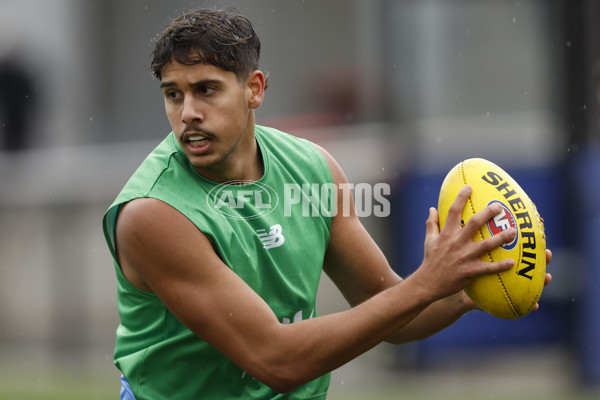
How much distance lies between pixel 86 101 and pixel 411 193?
218 inches

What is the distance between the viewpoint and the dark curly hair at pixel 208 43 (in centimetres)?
363

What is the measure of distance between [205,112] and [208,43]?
255 millimetres

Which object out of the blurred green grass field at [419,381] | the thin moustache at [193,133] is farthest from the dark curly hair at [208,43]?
the blurred green grass field at [419,381]

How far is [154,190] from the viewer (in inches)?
140

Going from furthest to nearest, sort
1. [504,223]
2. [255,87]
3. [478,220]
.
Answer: [255,87], [504,223], [478,220]

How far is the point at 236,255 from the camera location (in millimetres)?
3619

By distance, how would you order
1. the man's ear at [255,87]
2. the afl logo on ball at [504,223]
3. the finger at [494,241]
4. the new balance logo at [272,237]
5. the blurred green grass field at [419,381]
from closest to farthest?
the finger at [494,241], the afl logo on ball at [504,223], the new balance logo at [272,237], the man's ear at [255,87], the blurred green grass field at [419,381]

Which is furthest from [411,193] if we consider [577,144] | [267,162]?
[267,162]

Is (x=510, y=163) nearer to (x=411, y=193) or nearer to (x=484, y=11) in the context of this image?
(x=411, y=193)

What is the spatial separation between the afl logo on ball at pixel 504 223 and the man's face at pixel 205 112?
1.00 meters

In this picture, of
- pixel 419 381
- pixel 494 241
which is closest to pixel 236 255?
pixel 494 241

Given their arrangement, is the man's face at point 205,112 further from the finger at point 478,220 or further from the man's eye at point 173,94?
the finger at point 478,220

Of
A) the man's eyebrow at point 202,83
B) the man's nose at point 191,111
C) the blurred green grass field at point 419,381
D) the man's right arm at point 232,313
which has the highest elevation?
the man's eyebrow at point 202,83

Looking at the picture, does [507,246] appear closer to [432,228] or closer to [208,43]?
[432,228]
